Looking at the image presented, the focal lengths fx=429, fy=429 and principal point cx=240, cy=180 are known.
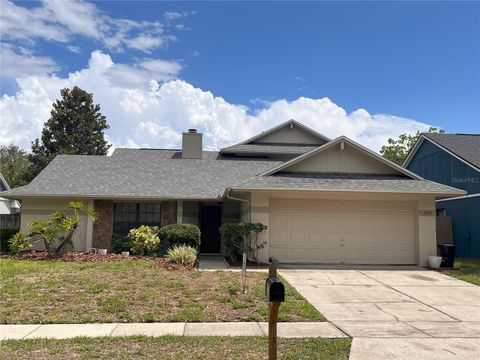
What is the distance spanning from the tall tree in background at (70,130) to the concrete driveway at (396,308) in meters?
Result: 36.3

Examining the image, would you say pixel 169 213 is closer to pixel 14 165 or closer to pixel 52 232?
pixel 52 232

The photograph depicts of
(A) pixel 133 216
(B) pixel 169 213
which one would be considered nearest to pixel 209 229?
(B) pixel 169 213

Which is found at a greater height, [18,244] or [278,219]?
[278,219]

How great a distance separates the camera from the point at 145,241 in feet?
53.3

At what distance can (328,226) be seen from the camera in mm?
15570

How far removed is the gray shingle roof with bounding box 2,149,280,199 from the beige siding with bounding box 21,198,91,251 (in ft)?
2.06

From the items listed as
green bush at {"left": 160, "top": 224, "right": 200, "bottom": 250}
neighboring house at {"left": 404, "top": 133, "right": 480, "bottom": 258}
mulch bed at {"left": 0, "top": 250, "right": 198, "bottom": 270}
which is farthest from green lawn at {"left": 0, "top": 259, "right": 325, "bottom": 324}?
neighboring house at {"left": 404, "top": 133, "right": 480, "bottom": 258}

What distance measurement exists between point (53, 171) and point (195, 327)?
48.9 ft

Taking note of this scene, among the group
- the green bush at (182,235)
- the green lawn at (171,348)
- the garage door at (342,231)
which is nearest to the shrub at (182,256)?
the green bush at (182,235)

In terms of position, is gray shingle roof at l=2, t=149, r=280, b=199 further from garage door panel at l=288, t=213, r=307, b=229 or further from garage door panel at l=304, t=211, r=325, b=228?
garage door panel at l=304, t=211, r=325, b=228

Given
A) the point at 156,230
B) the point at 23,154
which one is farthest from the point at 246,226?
the point at 23,154

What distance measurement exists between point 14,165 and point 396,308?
50249 millimetres

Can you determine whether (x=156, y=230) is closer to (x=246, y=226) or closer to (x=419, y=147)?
(x=246, y=226)

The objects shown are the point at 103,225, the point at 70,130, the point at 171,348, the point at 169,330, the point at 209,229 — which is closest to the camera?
the point at 171,348
